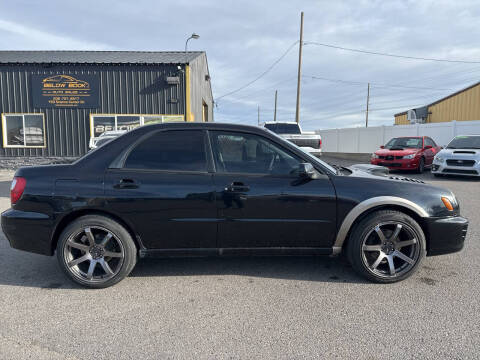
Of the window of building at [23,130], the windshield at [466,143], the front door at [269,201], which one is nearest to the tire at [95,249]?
the front door at [269,201]

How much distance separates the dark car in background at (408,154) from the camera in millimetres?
12516

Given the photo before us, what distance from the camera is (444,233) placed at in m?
3.16

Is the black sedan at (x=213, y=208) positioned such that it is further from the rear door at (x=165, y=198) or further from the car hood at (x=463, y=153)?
the car hood at (x=463, y=153)

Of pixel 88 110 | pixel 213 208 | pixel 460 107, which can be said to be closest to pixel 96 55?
pixel 88 110

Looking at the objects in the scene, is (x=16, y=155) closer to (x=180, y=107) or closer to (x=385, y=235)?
(x=180, y=107)

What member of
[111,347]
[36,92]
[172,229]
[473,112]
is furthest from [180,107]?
[473,112]

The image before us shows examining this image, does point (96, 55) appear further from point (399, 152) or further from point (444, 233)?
point (444, 233)

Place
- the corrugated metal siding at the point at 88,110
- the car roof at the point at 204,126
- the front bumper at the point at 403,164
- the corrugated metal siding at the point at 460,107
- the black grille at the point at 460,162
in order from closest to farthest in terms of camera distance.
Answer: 1. the car roof at the point at 204,126
2. the black grille at the point at 460,162
3. the front bumper at the point at 403,164
4. the corrugated metal siding at the point at 88,110
5. the corrugated metal siding at the point at 460,107

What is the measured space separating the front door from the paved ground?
1.52ft

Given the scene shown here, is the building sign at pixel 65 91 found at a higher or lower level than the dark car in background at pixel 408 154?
higher

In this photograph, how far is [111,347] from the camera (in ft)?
7.25

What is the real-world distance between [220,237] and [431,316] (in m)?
1.90

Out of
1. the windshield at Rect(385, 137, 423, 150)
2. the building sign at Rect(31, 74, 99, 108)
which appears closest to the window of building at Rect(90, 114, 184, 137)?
the building sign at Rect(31, 74, 99, 108)

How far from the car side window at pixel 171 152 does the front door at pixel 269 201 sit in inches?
6.6
